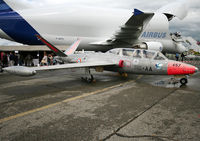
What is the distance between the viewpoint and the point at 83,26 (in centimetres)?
1784

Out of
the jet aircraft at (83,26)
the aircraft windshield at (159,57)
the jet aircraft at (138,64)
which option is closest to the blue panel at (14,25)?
the jet aircraft at (83,26)

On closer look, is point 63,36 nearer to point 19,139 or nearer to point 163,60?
point 163,60

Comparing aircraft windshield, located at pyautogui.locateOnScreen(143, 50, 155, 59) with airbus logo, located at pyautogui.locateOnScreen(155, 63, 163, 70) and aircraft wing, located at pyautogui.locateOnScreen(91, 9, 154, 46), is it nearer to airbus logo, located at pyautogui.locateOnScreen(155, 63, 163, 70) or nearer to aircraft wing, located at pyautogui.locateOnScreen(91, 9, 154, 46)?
airbus logo, located at pyautogui.locateOnScreen(155, 63, 163, 70)

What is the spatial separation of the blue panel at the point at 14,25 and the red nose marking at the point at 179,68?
A: 15.0m

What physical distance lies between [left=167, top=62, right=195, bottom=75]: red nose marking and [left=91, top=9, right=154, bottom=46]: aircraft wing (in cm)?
751

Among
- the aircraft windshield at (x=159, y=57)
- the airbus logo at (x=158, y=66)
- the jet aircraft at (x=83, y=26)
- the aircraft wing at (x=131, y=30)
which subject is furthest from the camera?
the jet aircraft at (x=83, y=26)

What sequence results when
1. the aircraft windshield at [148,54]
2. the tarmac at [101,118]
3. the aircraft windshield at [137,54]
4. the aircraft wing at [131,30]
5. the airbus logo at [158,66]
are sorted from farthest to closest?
1. the aircraft wing at [131,30]
2. the aircraft windshield at [137,54]
3. the aircraft windshield at [148,54]
4. the airbus logo at [158,66]
5. the tarmac at [101,118]

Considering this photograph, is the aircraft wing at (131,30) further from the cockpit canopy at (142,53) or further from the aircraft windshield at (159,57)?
the aircraft windshield at (159,57)

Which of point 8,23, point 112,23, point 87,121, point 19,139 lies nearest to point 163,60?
point 87,121

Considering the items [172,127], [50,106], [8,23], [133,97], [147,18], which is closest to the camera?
[172,127]

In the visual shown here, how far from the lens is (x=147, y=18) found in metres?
14.6

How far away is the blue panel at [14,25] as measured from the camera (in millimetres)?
15570

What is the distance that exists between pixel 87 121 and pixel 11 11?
16.8 meters

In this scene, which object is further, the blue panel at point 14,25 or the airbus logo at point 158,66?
the blue panel at point 14,25
